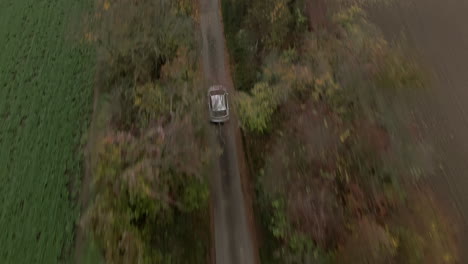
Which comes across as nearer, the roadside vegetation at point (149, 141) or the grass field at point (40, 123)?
the roadside vegetation at point (149, 141)

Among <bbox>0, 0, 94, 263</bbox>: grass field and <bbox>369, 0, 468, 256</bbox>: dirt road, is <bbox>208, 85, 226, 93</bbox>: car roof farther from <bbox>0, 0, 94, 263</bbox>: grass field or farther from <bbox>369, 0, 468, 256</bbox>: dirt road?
<bbox>369, 0, 468, 256</bbox>: dirt road

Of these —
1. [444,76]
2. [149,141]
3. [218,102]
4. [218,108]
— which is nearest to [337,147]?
[218,108]

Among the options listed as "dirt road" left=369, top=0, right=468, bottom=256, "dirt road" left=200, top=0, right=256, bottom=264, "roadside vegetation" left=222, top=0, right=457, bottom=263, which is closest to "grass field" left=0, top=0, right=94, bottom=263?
"dirt road" left=200, top=0, right=256, bottom=264

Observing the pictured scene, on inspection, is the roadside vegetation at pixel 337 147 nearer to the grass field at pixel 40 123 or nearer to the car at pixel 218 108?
the car at pixel 218 108

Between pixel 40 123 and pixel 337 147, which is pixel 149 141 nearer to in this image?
pixel 337 147

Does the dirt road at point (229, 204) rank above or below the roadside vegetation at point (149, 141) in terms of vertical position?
below

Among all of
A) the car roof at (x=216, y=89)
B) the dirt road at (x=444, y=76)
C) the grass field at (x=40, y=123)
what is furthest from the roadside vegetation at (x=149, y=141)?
the dirt road at (x=444, y=76)
